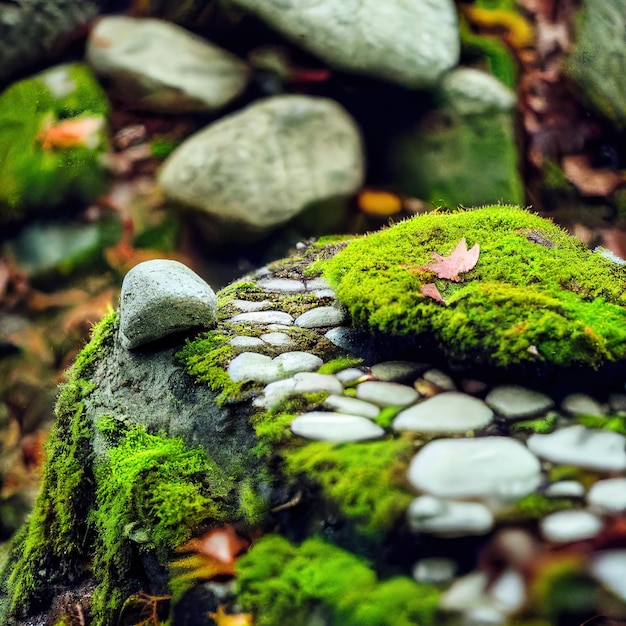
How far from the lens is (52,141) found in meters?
3.73

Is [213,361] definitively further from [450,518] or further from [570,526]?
[570,526]

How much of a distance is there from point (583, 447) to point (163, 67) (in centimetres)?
355

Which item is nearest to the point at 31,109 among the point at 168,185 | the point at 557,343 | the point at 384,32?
the point at 168,185

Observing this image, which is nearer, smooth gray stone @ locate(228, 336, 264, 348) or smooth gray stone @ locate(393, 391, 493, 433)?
smooth gray stone @ locate(393, 391, 493, 433)

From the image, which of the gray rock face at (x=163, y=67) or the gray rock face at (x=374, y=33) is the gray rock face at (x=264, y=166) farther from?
the gray rock face at (x=374, y=33)

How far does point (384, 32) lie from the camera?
11.6 ft

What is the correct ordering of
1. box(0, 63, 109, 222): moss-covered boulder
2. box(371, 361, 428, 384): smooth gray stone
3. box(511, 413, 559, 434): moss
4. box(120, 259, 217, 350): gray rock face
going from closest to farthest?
box(511, 413, 559, 434): moss
box(371, 361, 428, 384): smooth gray stone
box(120, 259, 217, 350): gray rock face
box(0, 63, 109, 222): moss-covered boulder

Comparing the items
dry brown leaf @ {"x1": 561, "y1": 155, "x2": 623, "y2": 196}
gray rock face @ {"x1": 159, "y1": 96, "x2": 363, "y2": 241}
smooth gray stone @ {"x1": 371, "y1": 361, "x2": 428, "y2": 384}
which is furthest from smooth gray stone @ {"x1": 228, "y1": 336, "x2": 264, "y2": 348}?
dry brown leaf @ {"x1": 561, "y1": 155, "x2": 623, "y2": 196}

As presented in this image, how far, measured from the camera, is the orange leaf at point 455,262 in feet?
5.35

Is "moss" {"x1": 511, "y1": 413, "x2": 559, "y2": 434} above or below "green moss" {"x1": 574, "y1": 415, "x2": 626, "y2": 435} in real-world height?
below

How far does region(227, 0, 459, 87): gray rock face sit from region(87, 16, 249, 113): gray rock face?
432 mm

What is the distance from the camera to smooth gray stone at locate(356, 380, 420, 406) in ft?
4.36

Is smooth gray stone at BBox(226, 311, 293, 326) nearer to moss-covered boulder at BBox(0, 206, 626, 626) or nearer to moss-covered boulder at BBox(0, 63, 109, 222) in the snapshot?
moss-covered boulder at BBox(0, 206, 626, 626)

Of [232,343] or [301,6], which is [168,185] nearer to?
[301,6]
